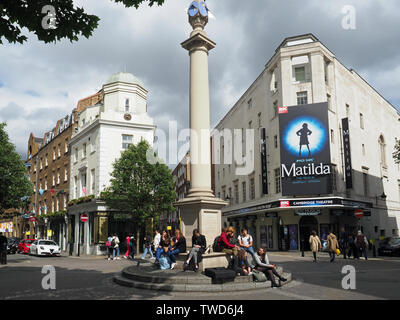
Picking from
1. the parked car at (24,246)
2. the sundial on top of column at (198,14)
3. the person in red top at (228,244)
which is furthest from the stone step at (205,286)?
the parked car at (24,246)

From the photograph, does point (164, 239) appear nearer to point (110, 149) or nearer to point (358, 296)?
point (358, 296)

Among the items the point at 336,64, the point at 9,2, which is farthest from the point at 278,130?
the point at 9,2

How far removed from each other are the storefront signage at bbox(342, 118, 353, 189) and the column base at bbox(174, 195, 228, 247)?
68.0ft

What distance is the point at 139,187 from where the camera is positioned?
27.9m

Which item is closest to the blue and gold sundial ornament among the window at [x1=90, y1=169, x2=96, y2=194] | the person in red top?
the person in red top

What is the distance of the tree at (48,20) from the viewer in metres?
7.56

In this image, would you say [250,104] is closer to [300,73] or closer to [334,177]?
[300,73]

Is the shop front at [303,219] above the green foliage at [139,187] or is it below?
below

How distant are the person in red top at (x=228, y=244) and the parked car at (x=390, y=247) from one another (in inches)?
668

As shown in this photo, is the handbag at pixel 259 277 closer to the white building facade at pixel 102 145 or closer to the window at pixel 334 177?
the window at pixel 334 177

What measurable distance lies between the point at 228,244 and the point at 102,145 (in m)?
22.7

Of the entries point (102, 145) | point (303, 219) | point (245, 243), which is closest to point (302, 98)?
point (303, 219)

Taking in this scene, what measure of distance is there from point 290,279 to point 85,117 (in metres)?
31.2

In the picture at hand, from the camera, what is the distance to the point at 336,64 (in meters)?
33.0
